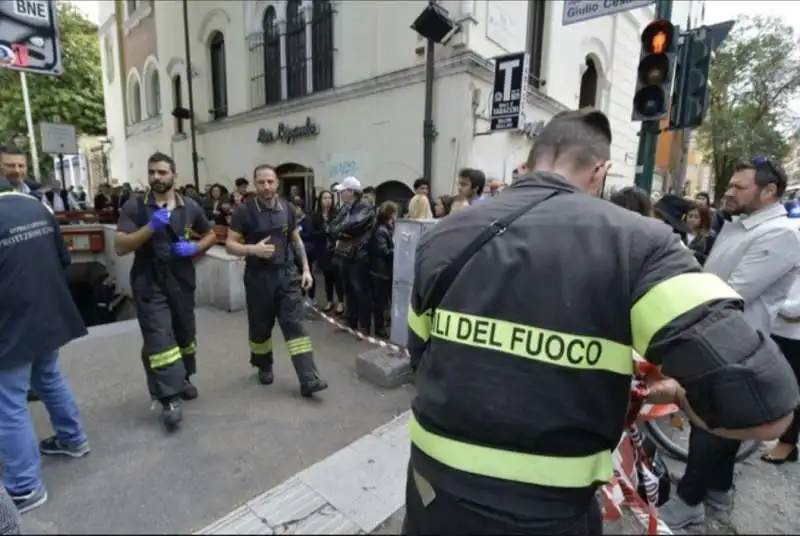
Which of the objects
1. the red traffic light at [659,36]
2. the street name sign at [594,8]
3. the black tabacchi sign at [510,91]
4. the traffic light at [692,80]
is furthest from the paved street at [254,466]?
the black tabacchi sign at [510,91]

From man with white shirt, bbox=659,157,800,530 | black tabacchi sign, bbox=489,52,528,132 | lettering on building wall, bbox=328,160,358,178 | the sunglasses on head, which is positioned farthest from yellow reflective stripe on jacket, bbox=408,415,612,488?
lettering on building wall, bbox=328,160,358,178

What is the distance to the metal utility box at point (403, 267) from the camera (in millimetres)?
4691

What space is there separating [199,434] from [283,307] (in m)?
1.16

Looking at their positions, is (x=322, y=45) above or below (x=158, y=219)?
above

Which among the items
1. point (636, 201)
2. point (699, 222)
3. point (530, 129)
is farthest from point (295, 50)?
point (636, 201)

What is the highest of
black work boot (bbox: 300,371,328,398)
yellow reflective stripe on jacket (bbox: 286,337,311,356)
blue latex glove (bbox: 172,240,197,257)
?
blue latex glove (bbox: 172,240,197,257)

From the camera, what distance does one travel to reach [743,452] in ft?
9.95

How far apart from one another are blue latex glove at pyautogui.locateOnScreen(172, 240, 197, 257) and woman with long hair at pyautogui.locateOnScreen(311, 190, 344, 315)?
319 cm

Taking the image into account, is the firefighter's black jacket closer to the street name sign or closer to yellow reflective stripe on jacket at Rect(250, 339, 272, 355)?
yellow reflective stripe on jacket at Rect(250, 339, 272, 355)

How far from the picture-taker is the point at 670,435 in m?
3.36

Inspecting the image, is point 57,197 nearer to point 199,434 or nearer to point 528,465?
point 199,434

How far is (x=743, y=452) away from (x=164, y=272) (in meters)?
4.23

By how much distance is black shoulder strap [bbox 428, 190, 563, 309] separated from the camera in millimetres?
1232

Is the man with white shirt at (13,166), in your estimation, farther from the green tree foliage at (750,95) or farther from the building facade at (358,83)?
the green tree foliage at (750,95)
